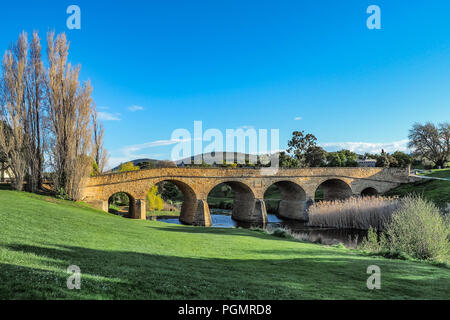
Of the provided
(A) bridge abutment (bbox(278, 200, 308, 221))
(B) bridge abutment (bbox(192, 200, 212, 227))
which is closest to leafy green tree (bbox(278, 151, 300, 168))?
(A) bridge abutment (bbox(278, 200, 308, 221))

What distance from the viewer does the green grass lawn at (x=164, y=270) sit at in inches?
189

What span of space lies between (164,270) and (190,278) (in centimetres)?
83

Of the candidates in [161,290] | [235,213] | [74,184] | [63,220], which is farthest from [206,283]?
[235,213]

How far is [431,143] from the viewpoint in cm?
6912

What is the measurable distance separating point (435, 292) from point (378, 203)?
84.7 feet

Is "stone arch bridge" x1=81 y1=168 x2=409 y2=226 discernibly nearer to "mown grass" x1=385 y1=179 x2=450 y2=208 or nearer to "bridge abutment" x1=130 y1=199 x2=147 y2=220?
"bridge abutment" x1=130 y1=199 x2=147 y2=220

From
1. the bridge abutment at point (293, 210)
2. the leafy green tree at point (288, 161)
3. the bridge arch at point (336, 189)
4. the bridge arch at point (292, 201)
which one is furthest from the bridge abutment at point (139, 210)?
the leafy green tree at point (288, 161)

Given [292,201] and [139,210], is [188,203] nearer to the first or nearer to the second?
[139,210]

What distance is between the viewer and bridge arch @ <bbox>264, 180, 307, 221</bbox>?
4200 centimetres

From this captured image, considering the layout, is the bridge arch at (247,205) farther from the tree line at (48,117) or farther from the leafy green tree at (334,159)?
the leafy green tree at (334,159)
